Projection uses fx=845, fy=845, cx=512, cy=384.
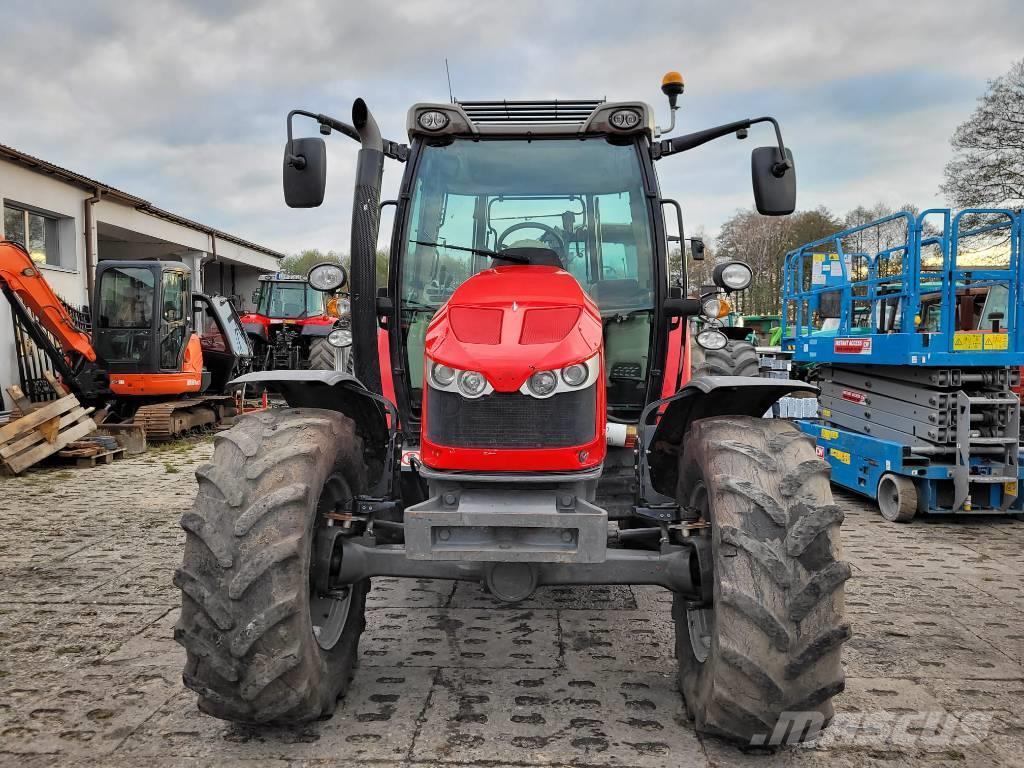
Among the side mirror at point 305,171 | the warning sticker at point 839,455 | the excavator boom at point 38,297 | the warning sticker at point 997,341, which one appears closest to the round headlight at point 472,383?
the side mirror at point 305,171

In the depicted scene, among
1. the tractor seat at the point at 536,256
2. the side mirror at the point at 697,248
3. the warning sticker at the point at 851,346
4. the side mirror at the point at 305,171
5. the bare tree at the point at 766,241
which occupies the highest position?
the bare tree at the point at 766,241

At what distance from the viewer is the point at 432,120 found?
399cm

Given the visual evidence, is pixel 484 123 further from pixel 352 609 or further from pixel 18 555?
pixel 18 555

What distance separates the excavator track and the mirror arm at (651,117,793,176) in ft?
30.0

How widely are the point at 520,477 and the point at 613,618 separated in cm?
171

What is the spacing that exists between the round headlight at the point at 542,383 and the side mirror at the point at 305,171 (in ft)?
4.47

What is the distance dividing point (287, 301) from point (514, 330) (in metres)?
17.0

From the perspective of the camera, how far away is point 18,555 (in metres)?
5.80

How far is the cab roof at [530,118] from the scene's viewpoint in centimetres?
393

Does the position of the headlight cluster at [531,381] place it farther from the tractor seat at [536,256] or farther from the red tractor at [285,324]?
the red tractor at [285,324]

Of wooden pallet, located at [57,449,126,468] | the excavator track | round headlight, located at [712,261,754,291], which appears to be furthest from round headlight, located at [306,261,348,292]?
the excavator track

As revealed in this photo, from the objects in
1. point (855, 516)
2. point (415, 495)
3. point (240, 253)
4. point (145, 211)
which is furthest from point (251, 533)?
point (240, 253)

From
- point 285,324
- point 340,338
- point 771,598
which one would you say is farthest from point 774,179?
point 285,324

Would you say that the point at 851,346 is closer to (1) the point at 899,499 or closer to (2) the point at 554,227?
(1) the point at 899,499
